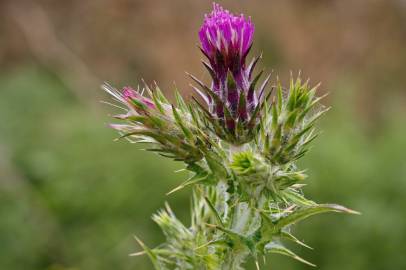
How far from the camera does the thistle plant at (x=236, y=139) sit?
2.66m

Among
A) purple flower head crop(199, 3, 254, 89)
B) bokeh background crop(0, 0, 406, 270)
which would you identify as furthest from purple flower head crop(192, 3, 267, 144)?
bokeh background crop(0, 0, 406, 270)

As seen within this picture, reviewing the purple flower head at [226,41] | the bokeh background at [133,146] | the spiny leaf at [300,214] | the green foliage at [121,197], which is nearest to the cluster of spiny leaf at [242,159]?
the spiny leaf at [300,214]

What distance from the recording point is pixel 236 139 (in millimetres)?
2758

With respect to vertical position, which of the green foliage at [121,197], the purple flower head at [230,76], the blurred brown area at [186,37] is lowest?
the green foliage at [121,197]

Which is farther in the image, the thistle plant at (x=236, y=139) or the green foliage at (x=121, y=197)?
the green foliage at (x=121, y=197)

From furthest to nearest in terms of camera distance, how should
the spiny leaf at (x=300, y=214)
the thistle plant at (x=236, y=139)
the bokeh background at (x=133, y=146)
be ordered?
the bokeh background at (x=133, y=146) → the thistle plant at (x=236, y=139) → the spiny leaf at (x=300, y=214)

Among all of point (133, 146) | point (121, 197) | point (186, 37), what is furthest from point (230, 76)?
point (186, 37)

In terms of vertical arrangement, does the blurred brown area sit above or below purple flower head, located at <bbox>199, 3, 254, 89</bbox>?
above

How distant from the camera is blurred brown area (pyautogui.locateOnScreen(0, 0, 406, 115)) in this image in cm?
1548

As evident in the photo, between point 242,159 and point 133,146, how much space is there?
661cm

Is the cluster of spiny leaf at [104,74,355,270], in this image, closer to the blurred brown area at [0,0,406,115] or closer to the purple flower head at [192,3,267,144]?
the purple flower head at [192,3,267,144]

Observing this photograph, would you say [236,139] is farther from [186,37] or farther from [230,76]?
[186,37]

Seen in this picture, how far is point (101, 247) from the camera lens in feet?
23.6

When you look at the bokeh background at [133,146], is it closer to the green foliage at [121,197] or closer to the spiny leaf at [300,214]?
the green foliage at [121,197]
